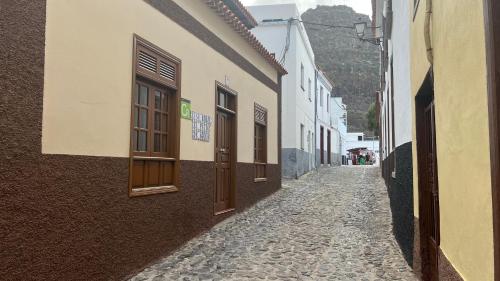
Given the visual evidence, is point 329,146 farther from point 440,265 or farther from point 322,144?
point 440,265

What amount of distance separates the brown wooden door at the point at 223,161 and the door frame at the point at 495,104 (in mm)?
6932

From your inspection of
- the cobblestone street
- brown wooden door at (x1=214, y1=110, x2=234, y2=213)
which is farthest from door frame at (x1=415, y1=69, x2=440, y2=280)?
brown wooden door at (x1=214, y1=110, x2=234, y2=213)

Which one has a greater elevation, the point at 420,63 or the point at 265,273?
the point at 420,63

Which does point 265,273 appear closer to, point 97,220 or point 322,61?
point 97,220

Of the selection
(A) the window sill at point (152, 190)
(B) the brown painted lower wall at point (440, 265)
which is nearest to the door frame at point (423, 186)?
(B) the brown painted lower wall at point (440, 265)

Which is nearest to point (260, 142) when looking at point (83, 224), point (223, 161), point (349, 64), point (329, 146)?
point (223, 161)

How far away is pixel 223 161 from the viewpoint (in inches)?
377

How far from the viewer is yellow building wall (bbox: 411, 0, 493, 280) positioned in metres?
2.29

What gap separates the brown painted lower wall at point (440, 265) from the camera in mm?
3217

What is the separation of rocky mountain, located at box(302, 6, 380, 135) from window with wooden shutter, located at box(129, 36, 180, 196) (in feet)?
216

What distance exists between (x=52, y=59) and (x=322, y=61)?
82658mm

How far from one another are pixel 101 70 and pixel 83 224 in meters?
1.65

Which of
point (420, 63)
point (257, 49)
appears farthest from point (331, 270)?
point (257, 49)

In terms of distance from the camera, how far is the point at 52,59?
14.7 feet
